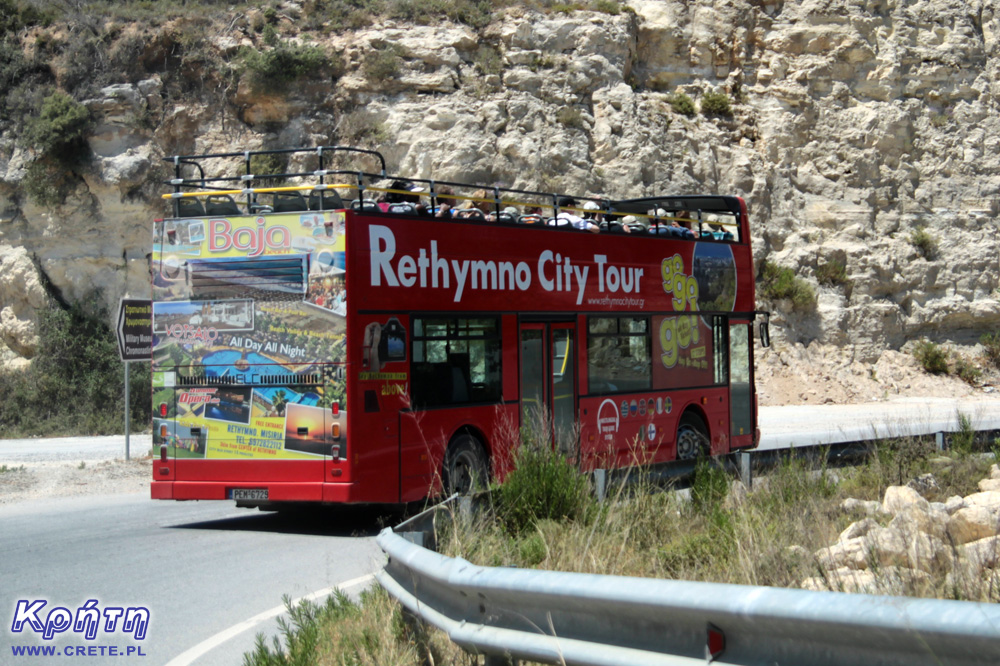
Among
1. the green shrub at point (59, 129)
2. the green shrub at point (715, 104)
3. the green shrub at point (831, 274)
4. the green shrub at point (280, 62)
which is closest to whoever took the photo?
the green shrub at point (59, 129)

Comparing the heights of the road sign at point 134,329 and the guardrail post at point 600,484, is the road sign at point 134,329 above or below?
above

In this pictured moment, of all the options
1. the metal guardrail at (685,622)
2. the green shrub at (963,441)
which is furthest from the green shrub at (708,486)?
the metal guardrail at (685,622)

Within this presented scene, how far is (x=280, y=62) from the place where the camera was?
28.5 meters

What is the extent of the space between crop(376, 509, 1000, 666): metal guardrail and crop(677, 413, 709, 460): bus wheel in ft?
34.9

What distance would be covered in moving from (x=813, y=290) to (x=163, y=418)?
80.4 ft

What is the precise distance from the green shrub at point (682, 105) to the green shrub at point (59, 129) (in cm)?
1914

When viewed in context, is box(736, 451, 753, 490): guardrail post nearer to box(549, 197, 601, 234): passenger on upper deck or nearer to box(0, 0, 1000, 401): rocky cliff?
box(549, 197, 601, 234): passenger on upper deck

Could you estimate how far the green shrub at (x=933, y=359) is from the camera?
30.6 metres

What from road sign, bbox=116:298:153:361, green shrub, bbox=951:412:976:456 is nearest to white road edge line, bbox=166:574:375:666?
green shrub, bbox=951:412:976:456

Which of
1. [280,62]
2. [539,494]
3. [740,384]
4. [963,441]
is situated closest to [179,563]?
[539,494]

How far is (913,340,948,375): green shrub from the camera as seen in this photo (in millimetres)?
30594

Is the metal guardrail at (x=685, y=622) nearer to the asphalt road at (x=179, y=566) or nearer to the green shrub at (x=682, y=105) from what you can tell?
the asphalt road at (x=179, y=566)

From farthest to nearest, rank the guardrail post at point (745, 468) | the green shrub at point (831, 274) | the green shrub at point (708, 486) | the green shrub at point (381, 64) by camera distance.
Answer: the green shrub at point (831, 274) < the green shrub at point (381, 64) < the guardrail post at point (745, 468) < the green shrub at point (708, 486)

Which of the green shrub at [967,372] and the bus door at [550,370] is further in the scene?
the green shrub at [967,372]
